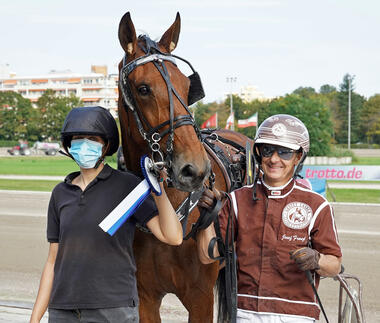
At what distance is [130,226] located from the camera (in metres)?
2.50

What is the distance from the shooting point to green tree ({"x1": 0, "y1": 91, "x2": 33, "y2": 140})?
79.5 meters

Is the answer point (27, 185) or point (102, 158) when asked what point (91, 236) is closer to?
point (102, 158)

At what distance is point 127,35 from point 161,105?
1.81ft

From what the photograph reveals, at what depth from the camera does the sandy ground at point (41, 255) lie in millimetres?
5219

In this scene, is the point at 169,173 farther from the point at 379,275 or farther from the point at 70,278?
the point at 379,275

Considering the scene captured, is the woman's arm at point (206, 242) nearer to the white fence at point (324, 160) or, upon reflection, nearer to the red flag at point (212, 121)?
the red flag at point (212, 121)

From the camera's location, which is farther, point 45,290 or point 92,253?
point 45,290

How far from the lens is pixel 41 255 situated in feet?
25.4

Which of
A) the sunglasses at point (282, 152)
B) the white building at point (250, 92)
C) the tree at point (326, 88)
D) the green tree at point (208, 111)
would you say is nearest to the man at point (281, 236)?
the sunglasses at point (282, 152)

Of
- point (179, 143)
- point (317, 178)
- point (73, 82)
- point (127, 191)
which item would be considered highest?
point (73, 82)

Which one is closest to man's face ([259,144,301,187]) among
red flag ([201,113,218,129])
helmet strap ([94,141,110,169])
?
helmet strap ([94,141,110,169])

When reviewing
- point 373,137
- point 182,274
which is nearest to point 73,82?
point 373,137

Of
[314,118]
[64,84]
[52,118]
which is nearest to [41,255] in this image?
[314,118]

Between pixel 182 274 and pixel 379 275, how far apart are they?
4240 mm
